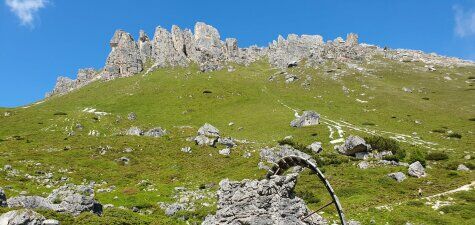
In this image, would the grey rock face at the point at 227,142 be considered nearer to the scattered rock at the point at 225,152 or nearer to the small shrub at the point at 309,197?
the scattered rock at the point at 225,152

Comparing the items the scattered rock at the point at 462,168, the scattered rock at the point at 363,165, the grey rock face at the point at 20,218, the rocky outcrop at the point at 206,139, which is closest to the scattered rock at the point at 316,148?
the scattered rock at the point at 363,165

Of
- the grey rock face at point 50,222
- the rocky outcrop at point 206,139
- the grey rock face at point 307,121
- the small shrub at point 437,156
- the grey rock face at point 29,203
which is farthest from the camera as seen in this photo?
the grey rock face at point 307,121

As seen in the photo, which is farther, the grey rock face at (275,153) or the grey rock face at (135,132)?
the grey rock face at (135,132)

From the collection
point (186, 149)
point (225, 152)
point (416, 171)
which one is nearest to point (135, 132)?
point (186, 149)

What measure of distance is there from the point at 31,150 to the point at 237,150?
115ft

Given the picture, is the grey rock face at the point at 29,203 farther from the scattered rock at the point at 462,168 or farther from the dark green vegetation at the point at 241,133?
the scattered rock at the point at 462,168

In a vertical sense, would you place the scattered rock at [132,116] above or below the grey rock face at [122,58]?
below

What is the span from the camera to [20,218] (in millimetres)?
20234

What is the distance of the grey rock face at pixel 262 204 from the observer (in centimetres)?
2162

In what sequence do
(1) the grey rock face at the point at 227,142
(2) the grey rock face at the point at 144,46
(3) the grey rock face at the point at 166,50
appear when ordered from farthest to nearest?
1. (2) the grey rock face at the point at 144,46
2. (3) the grey rock face at the point at 166,50
3. (1) the grey rock face at the point at 227,142

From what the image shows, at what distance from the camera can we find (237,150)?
65.9m

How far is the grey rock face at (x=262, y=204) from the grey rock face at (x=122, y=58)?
146 metres

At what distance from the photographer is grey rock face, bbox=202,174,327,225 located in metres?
21.6

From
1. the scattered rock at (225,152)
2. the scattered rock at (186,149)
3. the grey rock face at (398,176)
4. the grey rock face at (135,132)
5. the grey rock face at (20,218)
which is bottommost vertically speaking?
the grey rock face at (20,218)
